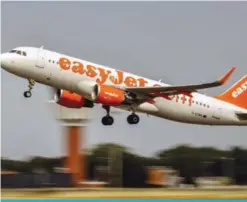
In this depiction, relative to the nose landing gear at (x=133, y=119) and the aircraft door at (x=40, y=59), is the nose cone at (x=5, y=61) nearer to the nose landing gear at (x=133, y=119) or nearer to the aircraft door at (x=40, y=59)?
the aircraft door at (x=40, y=59)

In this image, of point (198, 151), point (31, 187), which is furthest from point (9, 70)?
point (198, 151)

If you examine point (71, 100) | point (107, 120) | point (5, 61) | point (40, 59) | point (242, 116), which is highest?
point (40, 59)

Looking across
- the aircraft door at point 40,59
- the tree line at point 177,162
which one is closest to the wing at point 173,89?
the aircraft door at point 40,59

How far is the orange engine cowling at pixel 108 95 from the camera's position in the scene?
2159 inches

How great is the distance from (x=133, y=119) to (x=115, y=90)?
271 centimetres

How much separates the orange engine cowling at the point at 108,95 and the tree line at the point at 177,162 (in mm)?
38214

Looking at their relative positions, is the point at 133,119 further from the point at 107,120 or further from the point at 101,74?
the point at 101,74

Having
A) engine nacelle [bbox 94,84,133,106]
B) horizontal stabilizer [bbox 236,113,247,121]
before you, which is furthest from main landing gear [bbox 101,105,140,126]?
horizontal stabilizer [bbox 236,113,247,121]

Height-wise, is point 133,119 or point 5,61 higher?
point 5,61

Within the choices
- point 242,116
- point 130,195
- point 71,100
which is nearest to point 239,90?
point 242,116

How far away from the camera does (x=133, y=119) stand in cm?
5722

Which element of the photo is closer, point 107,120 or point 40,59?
point 40,59

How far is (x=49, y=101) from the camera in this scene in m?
59.6

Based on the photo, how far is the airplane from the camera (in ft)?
178
